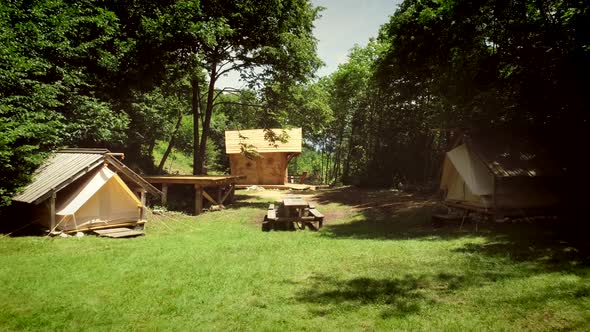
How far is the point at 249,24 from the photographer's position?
22312mm

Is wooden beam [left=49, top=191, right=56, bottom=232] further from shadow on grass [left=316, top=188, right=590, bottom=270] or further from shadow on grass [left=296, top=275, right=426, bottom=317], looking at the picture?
shadow on grass [left=316, top=188, right=590, bottom=270]

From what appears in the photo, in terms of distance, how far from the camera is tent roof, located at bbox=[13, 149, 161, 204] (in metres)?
11.6

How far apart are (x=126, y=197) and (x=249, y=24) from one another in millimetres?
14023

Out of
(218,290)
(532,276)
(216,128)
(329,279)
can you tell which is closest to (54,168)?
(218,290)

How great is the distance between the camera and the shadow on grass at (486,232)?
932 centimetres

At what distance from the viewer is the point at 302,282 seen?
7.96 m

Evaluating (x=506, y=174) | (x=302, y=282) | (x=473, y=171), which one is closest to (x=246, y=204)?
(x=473, y=171)

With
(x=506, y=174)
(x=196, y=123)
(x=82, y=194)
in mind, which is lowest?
(x=82, y=194)

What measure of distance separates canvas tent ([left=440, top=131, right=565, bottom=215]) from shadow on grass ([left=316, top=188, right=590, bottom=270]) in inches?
38.7

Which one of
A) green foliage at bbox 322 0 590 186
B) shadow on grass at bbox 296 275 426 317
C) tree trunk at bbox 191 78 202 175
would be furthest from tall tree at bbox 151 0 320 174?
shadow on grass at bbox 296 275 426 317

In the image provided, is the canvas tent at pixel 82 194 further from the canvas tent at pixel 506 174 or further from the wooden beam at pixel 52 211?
the canvas tent at pixel 506 174

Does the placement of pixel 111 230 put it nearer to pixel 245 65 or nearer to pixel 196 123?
pixel 196 123

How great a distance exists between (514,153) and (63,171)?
18.9m

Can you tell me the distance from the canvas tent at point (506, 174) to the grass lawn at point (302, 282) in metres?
1.69
